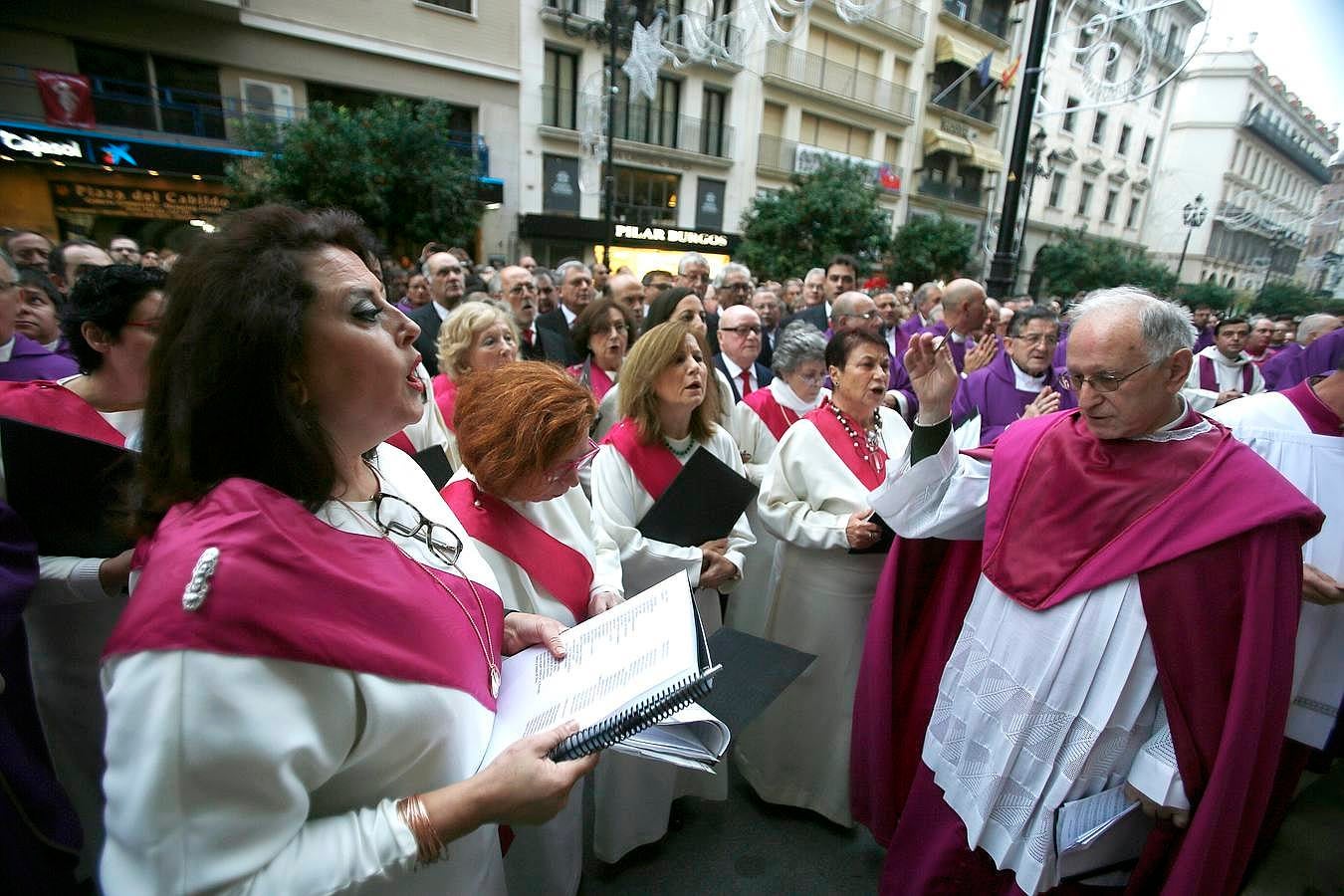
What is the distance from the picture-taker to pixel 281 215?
1111 mm

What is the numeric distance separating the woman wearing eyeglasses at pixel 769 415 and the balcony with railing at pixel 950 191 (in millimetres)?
26944

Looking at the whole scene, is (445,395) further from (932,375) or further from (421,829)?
(421,829)

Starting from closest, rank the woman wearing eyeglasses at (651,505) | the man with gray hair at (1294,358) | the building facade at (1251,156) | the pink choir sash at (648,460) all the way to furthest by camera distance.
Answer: the woman wearing eyeglasses at (651,505), the pink choir sash at (648,460), the building facade at (1251,156), the man with gray hair at (1294,358)

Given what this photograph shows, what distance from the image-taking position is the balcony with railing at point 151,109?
12.2 metres

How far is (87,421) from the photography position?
7.00 ft

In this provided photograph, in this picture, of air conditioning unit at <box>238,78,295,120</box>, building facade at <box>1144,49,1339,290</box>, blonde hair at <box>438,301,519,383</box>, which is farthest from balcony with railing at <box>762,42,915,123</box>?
blonde hair at <box>438,301,519,383</box>

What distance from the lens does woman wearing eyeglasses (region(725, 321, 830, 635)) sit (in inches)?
146

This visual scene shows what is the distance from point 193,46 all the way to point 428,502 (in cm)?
1847

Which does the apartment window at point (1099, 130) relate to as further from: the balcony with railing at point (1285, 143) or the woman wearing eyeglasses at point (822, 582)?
the woman wearing eyeglasses at point (822, 582)

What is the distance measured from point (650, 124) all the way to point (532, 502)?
2143 cm

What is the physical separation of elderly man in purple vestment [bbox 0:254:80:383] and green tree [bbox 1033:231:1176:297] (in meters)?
29.5

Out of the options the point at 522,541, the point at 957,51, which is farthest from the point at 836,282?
the point at 957,51

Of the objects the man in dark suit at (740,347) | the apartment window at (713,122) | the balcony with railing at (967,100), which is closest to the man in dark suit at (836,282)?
the man in dark suit at (740,347)

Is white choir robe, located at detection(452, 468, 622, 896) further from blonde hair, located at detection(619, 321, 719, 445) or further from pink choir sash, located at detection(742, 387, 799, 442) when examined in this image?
pink choir sash, located at detection(742, 387, 799, 442)
